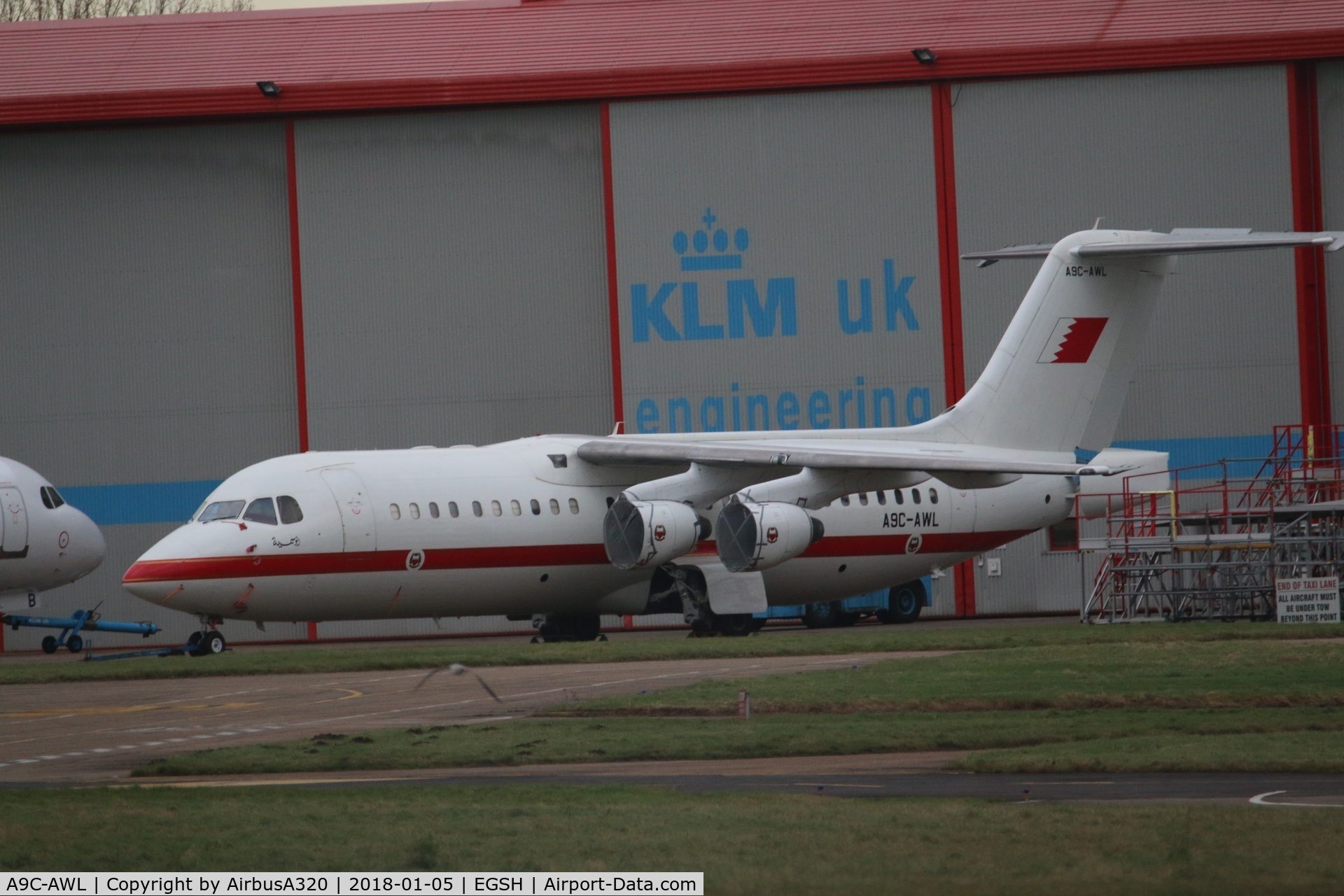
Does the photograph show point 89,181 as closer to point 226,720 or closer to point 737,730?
point 226,720

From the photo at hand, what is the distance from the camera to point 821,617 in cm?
3594

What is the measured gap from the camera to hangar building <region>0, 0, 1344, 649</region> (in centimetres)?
3734

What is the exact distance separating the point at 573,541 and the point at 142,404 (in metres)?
14.3

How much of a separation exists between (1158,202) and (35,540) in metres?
23.3

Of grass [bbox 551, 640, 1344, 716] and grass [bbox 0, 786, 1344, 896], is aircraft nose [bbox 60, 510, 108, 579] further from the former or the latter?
grass [bbox 0, 786, 1344, 896]

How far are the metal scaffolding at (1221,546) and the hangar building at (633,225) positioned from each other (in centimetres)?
388

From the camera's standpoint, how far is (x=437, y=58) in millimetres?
39656

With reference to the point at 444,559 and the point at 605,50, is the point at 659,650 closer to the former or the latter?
the point at 444,559

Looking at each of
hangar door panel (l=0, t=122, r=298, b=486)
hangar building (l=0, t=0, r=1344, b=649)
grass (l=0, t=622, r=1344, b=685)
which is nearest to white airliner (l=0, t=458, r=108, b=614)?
hangar building (l=0, t=0, r=1344, b=649)

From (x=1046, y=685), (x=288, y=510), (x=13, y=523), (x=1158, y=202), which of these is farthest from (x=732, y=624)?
(x=1158, y=202)

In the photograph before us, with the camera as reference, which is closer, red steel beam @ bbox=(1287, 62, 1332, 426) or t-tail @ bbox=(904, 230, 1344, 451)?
t-tail @ bbox=(904, 230, 1344, 451)

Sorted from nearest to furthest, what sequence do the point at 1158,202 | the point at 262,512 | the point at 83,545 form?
1. the point at 262,512
2. the point at 83,545
3. the point at 1158,202

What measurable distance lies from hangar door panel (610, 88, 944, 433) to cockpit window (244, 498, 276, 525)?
12.2 metres

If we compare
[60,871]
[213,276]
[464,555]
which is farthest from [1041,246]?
[60,871]
